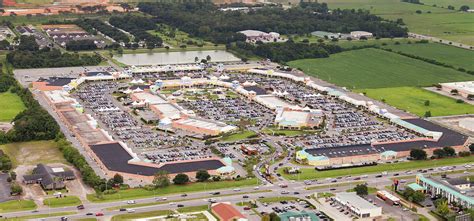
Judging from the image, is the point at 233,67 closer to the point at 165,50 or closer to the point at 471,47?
the point at 165,50

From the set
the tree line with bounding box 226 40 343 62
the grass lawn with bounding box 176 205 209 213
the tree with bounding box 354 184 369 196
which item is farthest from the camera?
the tree line with bounding box 226 40 343 62

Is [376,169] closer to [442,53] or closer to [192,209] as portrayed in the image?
[192,209]

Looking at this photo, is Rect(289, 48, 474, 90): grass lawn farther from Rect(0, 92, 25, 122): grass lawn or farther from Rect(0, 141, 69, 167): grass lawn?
Rect(0, 141, 69, 167): grass lawn

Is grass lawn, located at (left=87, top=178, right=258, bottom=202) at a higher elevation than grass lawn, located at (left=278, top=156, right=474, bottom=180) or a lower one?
higher

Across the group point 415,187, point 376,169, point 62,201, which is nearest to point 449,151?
point 376,169

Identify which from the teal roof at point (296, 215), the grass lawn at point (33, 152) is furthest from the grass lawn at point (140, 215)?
the grass lawn at point (33, 152)

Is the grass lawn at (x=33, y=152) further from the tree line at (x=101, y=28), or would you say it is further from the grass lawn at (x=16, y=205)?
the tree line at (x=101, y=28)

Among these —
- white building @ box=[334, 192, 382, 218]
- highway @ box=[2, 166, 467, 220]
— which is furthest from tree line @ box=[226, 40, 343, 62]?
white building @ box=[334, 192, 382, 218]
